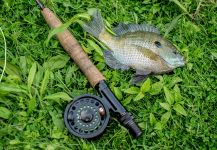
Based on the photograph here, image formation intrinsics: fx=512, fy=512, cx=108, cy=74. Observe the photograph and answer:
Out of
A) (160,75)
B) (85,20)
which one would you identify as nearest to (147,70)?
(160,75)

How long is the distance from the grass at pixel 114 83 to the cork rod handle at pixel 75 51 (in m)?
0.15

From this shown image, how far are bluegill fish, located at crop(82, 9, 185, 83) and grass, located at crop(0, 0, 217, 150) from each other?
83 millimetres

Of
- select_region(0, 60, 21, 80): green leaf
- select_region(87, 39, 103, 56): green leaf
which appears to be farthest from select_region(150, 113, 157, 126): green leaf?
select_region(0, 60, 21, 80): green leaf

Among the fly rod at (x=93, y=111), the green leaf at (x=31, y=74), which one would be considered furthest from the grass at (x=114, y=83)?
the fly rod at (x=93, y=111)

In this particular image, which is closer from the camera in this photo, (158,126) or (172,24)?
(158,126)

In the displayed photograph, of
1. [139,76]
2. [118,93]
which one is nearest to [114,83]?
[118,93]

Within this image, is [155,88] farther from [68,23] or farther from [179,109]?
[68,23]

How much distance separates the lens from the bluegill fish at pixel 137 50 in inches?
169

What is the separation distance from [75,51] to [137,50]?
52 centimetres

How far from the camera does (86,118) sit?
13.3 ft

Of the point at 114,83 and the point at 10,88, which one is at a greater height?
the point at 10,88

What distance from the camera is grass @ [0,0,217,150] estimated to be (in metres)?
4.12

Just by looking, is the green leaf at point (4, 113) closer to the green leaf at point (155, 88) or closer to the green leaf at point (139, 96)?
the green leaf at point (139, 96)

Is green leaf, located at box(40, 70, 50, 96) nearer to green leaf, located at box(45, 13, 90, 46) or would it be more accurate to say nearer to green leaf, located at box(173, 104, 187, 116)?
green leaf, located at box(45, 13, 90, 46)
